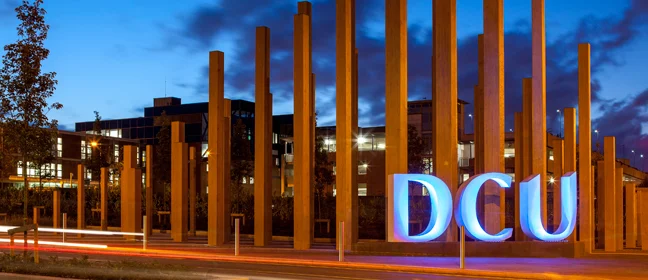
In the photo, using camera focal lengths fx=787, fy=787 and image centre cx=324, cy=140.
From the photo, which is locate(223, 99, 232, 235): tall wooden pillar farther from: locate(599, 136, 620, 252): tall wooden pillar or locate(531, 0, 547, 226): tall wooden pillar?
locate(599, 136, 620, 252): tall wooden pillar

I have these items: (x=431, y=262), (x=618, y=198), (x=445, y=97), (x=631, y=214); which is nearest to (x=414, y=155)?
(x=631, y=214)

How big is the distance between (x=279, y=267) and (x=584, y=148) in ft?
34.6

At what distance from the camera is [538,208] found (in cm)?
2145

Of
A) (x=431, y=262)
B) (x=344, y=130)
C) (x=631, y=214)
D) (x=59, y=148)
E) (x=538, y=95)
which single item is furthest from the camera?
(x=59, y=148)

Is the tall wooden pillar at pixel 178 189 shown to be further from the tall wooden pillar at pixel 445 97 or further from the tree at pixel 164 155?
the tree at pixel 164 155

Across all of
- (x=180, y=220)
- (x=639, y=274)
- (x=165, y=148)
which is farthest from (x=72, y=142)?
(x=639, y=274)

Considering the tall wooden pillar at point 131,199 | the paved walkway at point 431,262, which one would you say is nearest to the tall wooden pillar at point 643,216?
the paved walkway at point 431,262

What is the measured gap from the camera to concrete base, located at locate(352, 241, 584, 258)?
21344mm

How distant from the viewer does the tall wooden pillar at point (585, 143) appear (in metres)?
23.5

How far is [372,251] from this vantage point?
Answer: 73.7ft

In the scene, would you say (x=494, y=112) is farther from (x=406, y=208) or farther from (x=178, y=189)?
(x=178, y=189)

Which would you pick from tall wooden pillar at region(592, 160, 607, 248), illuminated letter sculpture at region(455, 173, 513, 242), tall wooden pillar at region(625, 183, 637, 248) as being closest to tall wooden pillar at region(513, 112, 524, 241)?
tall wooden pillar at region(592, 160, 607, 248)

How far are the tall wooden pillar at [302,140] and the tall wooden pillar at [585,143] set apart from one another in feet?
27.2

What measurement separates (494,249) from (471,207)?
4.43 feet
